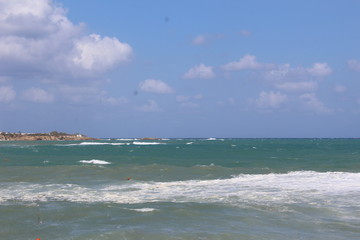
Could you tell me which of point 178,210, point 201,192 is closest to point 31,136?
point 201,192

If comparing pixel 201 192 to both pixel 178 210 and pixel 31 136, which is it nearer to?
pixel 178 210

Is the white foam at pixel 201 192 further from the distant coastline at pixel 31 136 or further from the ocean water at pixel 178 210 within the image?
the distant coastline at pixel 31 136

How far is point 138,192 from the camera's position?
69.7ft

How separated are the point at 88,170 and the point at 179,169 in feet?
24.3

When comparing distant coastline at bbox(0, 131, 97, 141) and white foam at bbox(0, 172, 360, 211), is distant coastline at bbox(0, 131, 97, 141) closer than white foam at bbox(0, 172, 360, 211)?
No

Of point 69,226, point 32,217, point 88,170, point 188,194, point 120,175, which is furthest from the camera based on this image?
point 88,170

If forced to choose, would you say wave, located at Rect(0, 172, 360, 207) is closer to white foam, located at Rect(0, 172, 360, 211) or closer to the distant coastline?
white foam, located at Rect(0, 172, 360, 211)

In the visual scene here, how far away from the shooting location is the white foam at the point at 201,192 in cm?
1822

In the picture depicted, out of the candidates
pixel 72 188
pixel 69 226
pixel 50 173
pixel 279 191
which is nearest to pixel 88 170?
pixel 50 173

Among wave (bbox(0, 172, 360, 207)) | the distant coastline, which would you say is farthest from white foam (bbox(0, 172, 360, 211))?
the distant coastline

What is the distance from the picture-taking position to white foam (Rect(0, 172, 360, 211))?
18.2 meters

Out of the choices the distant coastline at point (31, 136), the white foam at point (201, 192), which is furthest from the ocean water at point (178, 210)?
the distant coastline at point (31, 136)

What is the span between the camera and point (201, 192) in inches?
826

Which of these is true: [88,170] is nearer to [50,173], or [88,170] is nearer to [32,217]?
[50,173]
